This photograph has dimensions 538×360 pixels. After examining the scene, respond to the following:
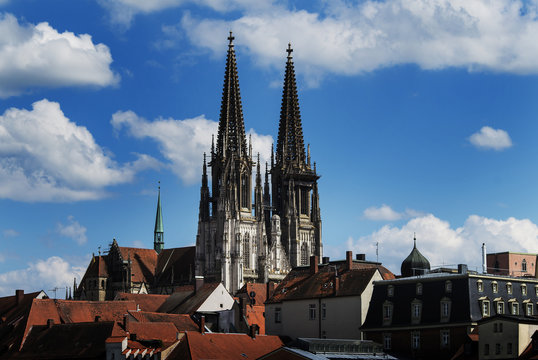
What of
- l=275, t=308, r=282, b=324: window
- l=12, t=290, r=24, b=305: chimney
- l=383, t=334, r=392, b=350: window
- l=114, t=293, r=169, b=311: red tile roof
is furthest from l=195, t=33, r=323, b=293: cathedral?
l=383, t=334, r=392, b=350: window

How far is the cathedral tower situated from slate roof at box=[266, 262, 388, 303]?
8109 cm

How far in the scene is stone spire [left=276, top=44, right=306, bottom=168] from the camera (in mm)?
183750

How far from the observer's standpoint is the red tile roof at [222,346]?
259 ft

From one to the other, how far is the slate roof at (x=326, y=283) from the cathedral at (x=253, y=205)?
69.6 m

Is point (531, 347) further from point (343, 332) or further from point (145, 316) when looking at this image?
point (145, 316)

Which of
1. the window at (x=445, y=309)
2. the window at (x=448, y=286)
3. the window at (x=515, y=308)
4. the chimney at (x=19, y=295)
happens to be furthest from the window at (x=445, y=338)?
the chimney at (x=19, y=295)

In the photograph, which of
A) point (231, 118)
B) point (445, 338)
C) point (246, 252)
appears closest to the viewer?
point (445, 338)

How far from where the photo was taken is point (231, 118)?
592ft

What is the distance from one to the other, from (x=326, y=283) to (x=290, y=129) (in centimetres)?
9623

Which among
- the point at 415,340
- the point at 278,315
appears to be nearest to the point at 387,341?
the point at 415,340

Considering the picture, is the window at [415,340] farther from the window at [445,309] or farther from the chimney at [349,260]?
the chimney at [349,260]

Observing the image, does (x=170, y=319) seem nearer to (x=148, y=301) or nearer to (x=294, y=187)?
(x=148, y=301)

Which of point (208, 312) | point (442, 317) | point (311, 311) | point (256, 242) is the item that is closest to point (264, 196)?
point (256, 242)

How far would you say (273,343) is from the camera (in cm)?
8669
